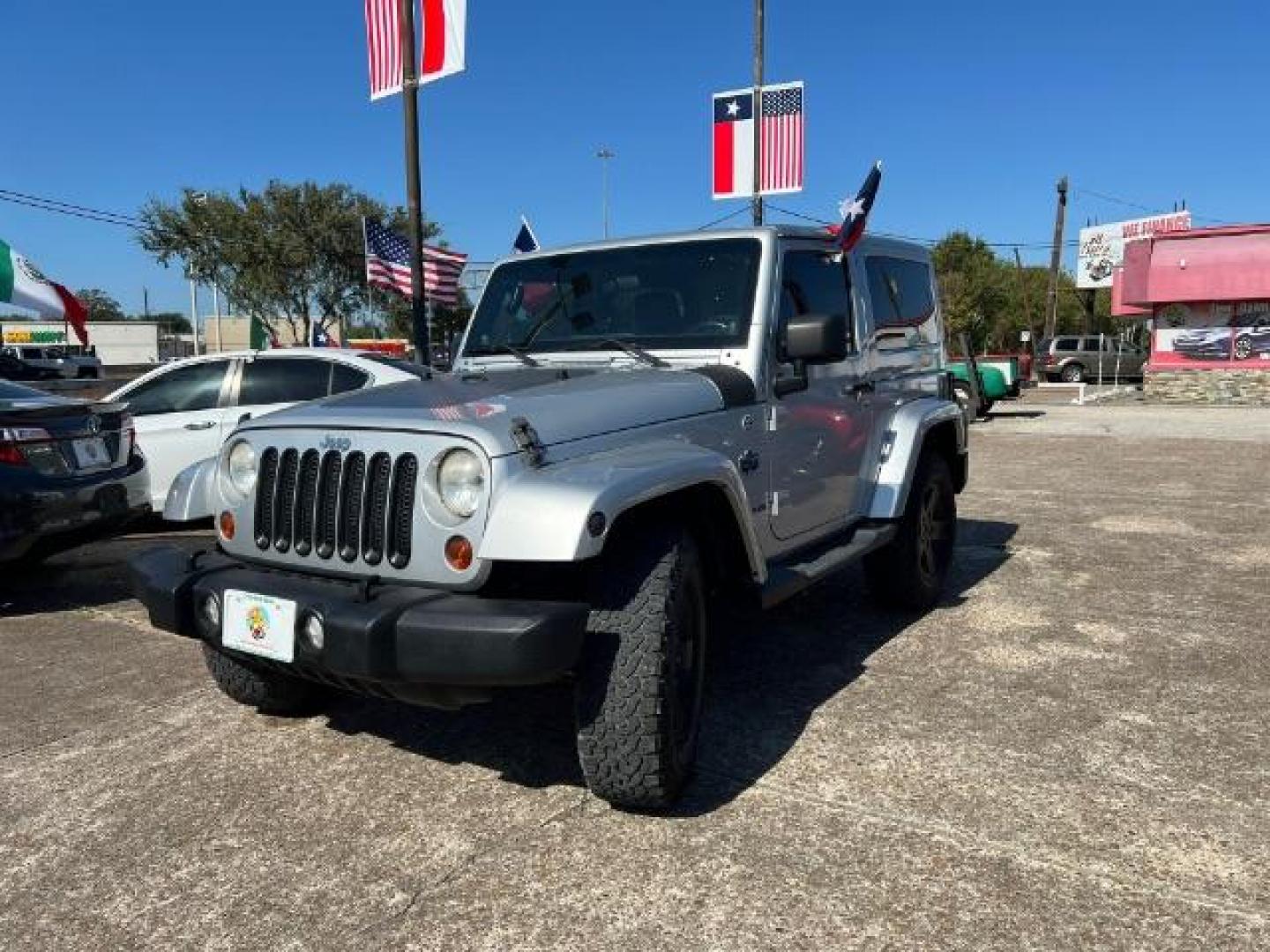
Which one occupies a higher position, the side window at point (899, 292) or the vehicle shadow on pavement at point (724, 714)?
the side window at point (899, 292)

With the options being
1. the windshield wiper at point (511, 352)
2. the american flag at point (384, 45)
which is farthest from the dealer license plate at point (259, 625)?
the american flag at point (384, 45)

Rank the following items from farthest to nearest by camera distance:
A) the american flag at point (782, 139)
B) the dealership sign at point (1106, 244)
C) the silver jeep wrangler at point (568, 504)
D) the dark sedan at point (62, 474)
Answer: the dealership sign at point (1106, 244), the american flag at point (782, 139), the dark sedan at point (62, 474), the silver jeep wrangler at point (568, 504)

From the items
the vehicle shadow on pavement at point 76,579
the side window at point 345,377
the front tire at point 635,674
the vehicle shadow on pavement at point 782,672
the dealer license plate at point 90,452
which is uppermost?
the side window at point 345,377

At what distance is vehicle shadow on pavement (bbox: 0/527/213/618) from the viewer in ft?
19.4

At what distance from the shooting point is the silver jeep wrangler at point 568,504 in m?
2.69

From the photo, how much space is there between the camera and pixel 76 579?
6.59m

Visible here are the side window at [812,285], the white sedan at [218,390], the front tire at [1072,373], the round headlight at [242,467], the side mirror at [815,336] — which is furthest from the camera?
the front tire at [1072,373]

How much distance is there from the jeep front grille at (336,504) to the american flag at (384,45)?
295 inches

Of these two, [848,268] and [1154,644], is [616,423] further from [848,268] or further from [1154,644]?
[1154,644]

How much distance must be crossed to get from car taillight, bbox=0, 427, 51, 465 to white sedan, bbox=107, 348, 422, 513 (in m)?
1.91

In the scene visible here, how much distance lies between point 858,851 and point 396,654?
138 cm

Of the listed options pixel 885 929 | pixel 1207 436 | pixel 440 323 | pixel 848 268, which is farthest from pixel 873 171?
pixel 440 323

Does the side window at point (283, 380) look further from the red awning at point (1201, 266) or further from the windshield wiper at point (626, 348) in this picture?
the red awning at point (1201, 266)

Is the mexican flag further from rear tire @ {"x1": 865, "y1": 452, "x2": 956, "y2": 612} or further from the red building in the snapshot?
the red building
